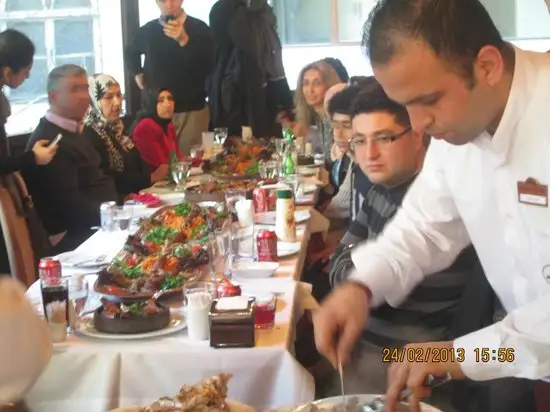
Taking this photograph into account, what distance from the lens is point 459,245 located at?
5.82 feet

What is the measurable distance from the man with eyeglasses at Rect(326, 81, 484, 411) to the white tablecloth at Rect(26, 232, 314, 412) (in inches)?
11.6

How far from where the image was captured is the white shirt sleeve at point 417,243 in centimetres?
170

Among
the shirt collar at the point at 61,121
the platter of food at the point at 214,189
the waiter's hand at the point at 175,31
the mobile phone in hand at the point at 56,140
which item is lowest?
the platter of food at the point at 214,189

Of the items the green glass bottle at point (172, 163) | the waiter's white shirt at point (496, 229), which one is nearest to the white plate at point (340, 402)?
the waiter's white shirt at point (496, 229)

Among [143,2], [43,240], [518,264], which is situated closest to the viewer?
[518,264]

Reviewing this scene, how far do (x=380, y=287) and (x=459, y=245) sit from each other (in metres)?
0.21

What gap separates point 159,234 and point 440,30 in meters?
1.55

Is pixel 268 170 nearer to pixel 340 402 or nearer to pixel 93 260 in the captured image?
pixel 93 260

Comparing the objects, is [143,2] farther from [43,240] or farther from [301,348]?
[301,348]

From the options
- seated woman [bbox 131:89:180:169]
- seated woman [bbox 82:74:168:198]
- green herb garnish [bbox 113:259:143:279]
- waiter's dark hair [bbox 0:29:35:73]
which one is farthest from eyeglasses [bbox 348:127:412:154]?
seated woman [bbox 131:89:180:169]

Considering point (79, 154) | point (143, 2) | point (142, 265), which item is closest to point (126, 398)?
point (142, 265)

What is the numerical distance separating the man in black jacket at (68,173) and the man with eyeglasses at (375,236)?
184 cm

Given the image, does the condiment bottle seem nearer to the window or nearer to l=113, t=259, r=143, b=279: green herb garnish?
l=113, t=259, r=143, b=279: green herb garnish
